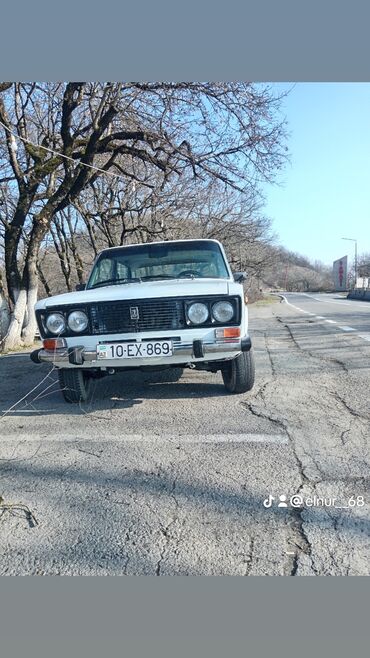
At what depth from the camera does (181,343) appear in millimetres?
4141

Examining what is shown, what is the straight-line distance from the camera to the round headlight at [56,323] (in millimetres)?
4379

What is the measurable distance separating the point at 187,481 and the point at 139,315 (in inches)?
70.9

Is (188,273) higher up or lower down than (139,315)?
higher up

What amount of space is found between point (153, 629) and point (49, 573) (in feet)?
1.78

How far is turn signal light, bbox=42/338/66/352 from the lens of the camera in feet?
14.2

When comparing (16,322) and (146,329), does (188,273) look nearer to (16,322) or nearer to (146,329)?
(146,329)

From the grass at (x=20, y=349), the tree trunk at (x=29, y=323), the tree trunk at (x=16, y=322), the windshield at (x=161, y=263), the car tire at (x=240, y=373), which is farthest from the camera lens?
the tree trunk at (x=29, y=323)

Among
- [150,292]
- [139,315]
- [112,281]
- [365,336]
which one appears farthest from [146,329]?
[365,336]

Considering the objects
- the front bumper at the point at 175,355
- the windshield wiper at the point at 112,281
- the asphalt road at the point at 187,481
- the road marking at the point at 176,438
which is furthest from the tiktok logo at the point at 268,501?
the windshield wiper at the point at 112,281

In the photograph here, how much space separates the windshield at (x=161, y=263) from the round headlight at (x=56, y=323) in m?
1.06

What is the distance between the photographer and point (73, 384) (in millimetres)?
4645

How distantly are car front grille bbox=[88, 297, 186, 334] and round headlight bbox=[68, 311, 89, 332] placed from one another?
0.30ft

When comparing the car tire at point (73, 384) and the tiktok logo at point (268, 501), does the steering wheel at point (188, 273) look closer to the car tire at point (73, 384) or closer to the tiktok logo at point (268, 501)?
the car tire at point (73, 384)

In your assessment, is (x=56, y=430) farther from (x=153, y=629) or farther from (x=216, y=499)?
(x=153, y=629)
